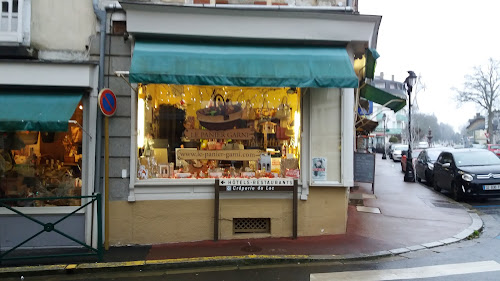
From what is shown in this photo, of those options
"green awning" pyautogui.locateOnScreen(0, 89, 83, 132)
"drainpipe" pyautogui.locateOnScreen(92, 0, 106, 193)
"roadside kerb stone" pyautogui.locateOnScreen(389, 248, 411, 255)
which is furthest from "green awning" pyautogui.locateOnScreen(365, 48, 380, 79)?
"green awning" pyautogui.locateOnScreen(0, 89, 83, 132)

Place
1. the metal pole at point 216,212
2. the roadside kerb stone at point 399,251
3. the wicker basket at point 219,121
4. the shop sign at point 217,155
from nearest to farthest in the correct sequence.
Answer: the roadside kerb stone at point 399,251 → the metal pole at point 216,212 → the shop sign at point 217,155 → the wicker basket at point 219,121

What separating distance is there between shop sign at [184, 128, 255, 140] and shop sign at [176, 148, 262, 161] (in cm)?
30

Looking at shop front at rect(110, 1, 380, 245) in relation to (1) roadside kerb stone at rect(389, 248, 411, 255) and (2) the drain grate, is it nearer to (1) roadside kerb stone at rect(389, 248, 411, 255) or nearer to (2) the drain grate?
(2) the drain grate

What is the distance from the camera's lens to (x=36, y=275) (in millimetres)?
5262

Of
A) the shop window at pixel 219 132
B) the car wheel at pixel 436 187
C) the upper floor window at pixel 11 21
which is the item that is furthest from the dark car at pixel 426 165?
the upper floor window at pixel 11 21

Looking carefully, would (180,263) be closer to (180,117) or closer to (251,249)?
(251,249)

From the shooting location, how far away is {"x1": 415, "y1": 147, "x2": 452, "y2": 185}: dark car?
14.4 m

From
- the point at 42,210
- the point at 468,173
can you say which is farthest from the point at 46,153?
the point at 468,173

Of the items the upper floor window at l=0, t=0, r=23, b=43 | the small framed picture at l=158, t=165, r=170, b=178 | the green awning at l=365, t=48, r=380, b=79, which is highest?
the upper floor window at l=0, t=0, r=23, b=43

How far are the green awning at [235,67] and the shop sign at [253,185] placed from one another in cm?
194

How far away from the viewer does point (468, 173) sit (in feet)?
34.4

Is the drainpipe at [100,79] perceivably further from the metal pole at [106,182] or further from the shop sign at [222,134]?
the shop sign at [222,134]

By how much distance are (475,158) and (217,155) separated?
9.42 metres

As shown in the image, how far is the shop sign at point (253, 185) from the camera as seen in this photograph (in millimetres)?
6637
